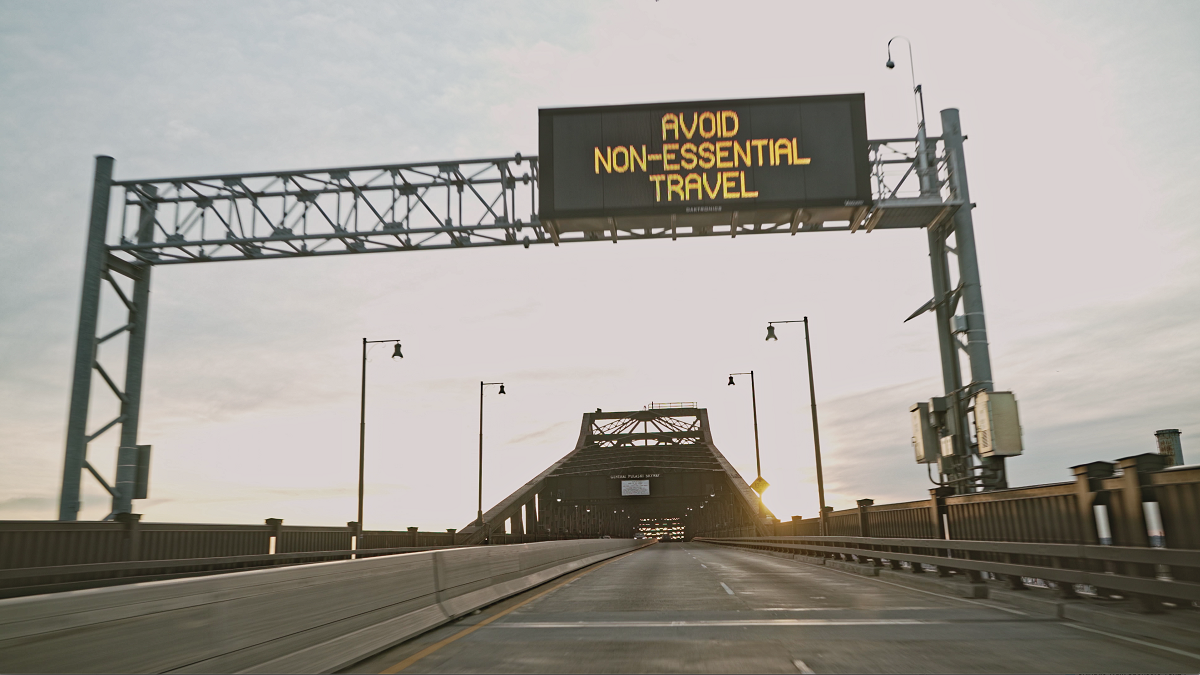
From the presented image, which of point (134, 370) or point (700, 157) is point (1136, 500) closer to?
point (700, 157)

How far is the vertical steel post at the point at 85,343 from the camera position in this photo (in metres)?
23.0

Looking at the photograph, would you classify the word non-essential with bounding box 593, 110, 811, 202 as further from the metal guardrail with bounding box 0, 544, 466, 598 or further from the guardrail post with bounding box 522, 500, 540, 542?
the guardrail post with bounding box 522, 500, 540, 542

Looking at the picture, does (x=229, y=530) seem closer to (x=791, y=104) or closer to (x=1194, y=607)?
(x=791, y=104)

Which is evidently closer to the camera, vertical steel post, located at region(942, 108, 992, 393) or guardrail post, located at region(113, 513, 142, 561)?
guardrail post, located at region(113, 513, 142, 561)

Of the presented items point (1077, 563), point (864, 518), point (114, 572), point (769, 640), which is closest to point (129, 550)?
point (114, 572)

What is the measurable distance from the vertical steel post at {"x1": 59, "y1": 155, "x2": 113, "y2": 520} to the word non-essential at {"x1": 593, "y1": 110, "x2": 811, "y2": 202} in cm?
1375

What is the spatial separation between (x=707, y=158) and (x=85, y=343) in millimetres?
17227

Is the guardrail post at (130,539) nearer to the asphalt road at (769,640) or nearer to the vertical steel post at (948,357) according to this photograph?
the asphalt road at (769,640)

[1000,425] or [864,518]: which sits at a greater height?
[1000,425]

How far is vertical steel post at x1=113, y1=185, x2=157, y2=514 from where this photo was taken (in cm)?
2402

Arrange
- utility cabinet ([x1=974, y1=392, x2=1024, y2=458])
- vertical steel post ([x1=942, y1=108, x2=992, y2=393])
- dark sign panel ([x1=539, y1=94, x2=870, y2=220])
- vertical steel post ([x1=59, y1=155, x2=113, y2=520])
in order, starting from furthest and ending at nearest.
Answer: vertical steel post ([x1=59, y1=155, x2=113, y2=520]) → dark sign panel ([x1=539, y1=94, x2=870, y2=220]) → vertical steel post ([x1=942, y1=108, x2=992, y2=393]) → utility cabinet ([x1=974, y1=392, x2=1024, y2=458])

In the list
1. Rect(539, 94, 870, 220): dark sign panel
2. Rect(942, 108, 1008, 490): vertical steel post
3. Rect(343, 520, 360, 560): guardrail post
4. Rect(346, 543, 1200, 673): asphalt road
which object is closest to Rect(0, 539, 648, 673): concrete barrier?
Rect(346, 543, 1200, 673): asphalt road

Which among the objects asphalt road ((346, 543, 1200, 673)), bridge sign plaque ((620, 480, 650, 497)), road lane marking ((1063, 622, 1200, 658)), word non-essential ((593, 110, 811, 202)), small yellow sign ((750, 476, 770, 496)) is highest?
word non-essential ((593, 110, 811, 202))

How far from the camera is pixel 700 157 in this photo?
22484 mm
